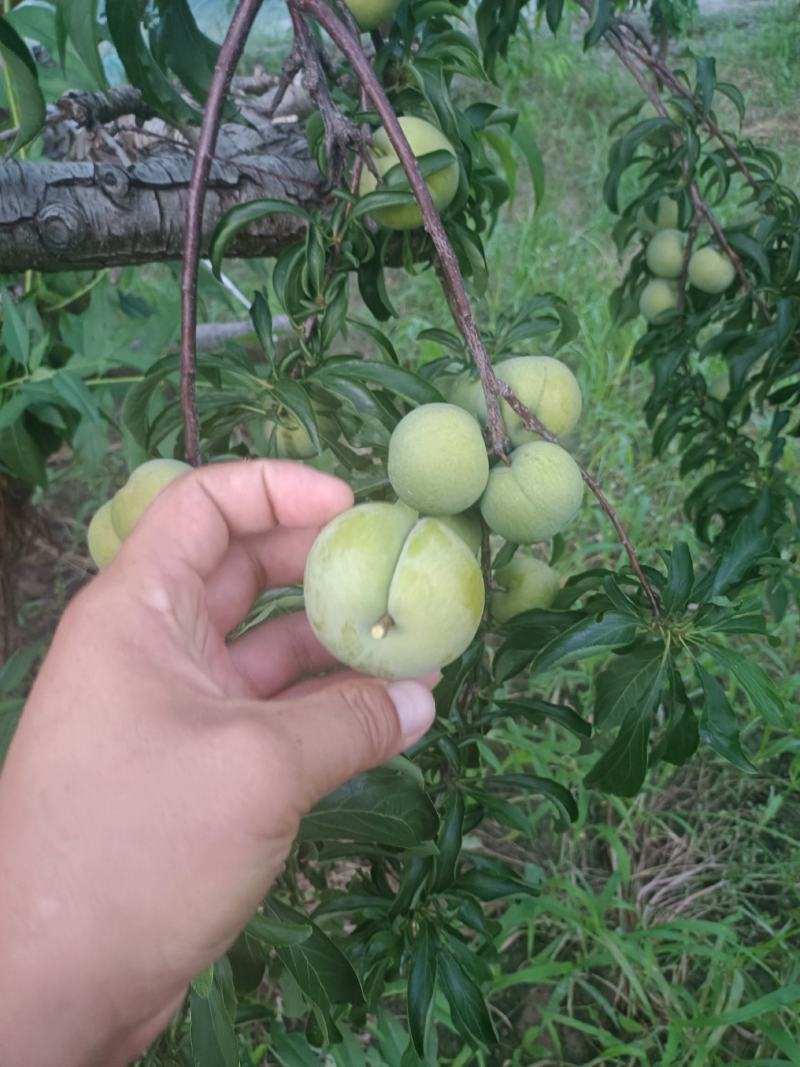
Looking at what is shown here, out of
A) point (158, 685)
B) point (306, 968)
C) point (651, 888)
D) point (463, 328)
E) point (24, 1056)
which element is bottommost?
point (651, 888)

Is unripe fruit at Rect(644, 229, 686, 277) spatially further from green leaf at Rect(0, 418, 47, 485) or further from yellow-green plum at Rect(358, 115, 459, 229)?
green leaf at Rect(0, 418, 47, 485)

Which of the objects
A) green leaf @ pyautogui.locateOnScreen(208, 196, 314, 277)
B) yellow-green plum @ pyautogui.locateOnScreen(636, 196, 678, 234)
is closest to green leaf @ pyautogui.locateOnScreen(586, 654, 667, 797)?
green leaf @ pyautogui.locateOnScreen(208, 196, 314, 277)

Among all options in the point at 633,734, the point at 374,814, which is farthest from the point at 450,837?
the point at 633,734

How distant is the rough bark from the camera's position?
1.42 meters

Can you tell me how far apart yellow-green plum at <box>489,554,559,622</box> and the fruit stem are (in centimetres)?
44

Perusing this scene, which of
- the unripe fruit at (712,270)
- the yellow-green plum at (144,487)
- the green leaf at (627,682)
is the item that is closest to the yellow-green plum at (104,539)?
the yellow-green plum at (144,487)

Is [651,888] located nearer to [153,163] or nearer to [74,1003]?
[74,1003]

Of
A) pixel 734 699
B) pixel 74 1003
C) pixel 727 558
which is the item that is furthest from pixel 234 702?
pixel 734 699

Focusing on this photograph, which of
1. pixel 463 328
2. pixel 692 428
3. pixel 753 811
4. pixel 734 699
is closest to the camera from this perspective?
pixel 463 328

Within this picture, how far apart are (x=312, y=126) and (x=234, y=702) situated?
3.01 feet

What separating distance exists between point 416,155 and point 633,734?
2.93ft

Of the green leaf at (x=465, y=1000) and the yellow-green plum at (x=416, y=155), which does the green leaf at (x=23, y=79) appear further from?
the green leaf at (x=465, y=1000)

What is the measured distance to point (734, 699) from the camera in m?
2.54

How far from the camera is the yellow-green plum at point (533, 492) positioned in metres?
0.92
